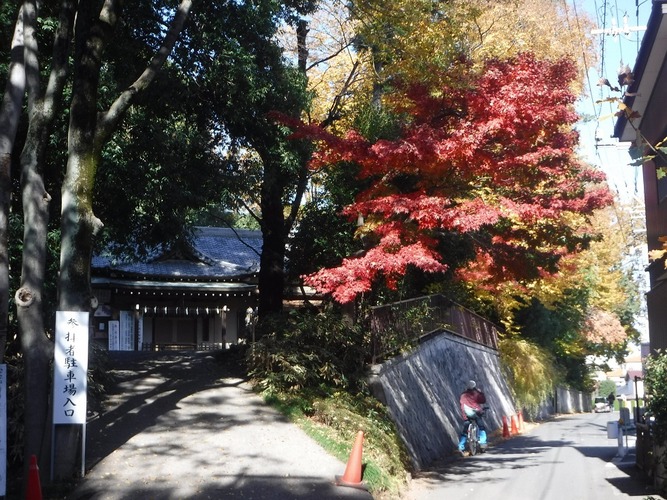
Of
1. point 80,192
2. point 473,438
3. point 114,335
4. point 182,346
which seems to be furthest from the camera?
point 182,346

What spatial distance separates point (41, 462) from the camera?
35.5 ft

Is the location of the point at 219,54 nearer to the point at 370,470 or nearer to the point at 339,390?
the point at 339,390

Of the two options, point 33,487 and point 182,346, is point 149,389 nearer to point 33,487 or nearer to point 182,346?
point 33,487

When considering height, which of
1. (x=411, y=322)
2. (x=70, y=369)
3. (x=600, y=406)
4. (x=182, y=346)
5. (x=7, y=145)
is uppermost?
(x=7, y=145)

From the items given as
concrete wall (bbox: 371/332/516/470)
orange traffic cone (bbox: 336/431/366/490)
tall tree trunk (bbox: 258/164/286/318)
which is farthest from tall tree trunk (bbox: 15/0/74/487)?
tall tree trunk (bbox: 258/164/286/318)

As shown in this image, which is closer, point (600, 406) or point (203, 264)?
point (203, 264)

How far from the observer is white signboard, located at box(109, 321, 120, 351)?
30.6 meters

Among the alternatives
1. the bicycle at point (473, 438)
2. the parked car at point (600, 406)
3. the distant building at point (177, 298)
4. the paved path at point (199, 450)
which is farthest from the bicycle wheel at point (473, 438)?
the parked car at point (600, 406)

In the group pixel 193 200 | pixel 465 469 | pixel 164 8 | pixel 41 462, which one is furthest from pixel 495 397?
pixel 41 462

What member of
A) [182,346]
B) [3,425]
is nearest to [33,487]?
[3,425]

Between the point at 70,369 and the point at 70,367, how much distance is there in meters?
0.03

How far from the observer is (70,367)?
10906 millimetres

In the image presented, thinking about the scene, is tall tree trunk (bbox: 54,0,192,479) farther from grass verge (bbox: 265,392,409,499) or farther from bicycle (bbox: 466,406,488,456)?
bicycle (bbox: 466,406,488,456)

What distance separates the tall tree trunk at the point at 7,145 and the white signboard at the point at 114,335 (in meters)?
21.1
